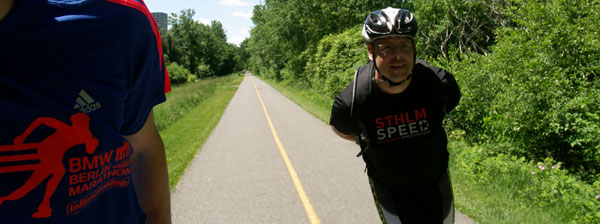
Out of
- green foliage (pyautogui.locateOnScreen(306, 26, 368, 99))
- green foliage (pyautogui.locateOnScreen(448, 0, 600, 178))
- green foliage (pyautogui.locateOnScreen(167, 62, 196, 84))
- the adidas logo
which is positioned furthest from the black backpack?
green foliage (pyautogui.locateOnScreen(167, 62, 196, 84))

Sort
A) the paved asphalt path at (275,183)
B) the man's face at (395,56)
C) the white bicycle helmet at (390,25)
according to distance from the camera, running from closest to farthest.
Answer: the man's face at (395,56)
the white bicycle helmet at (390,25)
the paved asphalt path at (275,183)

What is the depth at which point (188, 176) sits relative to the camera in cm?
778

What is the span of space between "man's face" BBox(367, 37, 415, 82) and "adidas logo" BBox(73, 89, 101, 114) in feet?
6.80

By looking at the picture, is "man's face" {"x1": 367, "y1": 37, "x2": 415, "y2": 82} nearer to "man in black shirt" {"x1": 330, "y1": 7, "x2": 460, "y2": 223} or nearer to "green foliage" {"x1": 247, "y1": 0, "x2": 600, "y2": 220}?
"man in black shirt" {"x1": 330, "y1": 7, "x2": 460, "y2": 223}

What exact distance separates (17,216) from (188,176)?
23.9 ft

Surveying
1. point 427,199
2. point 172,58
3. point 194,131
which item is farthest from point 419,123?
point 172,58

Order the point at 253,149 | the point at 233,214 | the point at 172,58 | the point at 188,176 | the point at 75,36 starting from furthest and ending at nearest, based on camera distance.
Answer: the point at 172,58, the point at 253,149, the point at 188,176, the point at 233,214, the point at 75,36

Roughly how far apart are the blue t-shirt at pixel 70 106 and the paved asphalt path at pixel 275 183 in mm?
4629

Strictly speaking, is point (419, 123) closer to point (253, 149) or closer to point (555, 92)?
point (555, 92)

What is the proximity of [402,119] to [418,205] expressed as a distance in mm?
662

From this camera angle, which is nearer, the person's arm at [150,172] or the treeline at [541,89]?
the person's arm at [150,172]

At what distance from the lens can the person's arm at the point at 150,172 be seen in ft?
4.04

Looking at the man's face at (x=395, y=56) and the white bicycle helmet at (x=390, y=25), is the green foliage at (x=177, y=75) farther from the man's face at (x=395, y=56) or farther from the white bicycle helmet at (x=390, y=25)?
the man's face at (x=395, y=56)

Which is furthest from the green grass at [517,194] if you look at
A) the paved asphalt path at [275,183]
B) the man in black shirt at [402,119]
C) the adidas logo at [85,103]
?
the adidas logo at [85,103]
